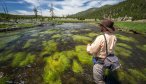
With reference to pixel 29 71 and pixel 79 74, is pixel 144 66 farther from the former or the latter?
pixel 29 71

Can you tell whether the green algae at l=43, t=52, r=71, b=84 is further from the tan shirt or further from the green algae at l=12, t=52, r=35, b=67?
the tan shirt

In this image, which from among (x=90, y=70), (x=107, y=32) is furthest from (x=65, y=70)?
(x=107, y=32)

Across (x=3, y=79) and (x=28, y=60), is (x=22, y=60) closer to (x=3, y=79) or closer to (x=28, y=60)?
(x=28, y=60)

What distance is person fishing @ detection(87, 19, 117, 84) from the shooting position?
256 inches

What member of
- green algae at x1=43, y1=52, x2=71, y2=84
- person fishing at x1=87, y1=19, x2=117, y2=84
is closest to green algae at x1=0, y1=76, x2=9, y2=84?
green algae at x1=43, y1=52, x2=71, y2=84

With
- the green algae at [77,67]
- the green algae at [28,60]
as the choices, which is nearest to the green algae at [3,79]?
the green algae at [28,60]

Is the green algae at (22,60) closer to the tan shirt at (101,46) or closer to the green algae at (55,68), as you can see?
the green algae at (55,68)

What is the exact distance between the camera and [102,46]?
658 centimetres

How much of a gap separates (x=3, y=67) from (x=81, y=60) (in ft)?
19.2

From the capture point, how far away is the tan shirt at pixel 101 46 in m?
6.48

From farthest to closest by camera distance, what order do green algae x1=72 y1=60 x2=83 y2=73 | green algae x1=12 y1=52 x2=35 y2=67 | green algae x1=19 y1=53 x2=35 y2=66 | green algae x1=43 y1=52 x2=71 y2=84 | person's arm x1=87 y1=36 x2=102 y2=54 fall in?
green algae x1=19 y1=53 x2=35 y2=66 → green algae x1=12 y1=52 x2=35 y2=67 → green algae x1=72 y1=60 x2=83 y2=73 → green algae x1=43 y1=52 x2=71 y2=84 → person's arm x1=87 y1=36 x2=102 y2=54

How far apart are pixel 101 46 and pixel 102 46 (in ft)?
0.13

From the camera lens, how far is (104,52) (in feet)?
22.2

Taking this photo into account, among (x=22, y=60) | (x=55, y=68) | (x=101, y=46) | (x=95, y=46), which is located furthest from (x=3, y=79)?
(x=101, y=46)
